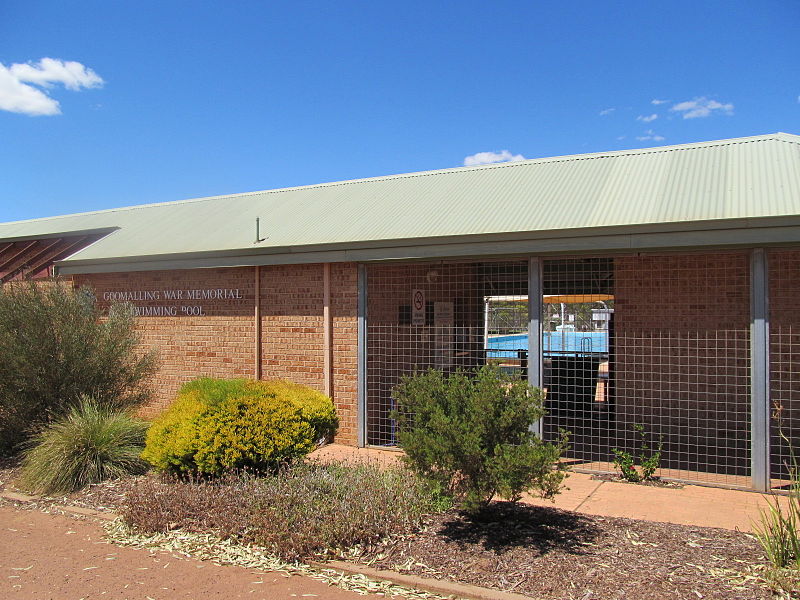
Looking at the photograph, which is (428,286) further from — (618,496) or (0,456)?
(0,456)

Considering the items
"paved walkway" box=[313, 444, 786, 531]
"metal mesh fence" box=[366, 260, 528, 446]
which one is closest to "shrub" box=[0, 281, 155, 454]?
"metal mesh fence" box=[366, 260, 528, 446]

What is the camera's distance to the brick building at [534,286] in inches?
294

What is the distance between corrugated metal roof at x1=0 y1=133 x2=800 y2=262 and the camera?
768cm

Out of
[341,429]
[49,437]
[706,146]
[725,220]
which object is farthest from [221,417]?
[706,146]

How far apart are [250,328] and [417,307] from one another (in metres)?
2.57

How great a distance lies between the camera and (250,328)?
10.3 m

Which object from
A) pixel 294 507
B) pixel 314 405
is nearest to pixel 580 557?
pixel 294 507

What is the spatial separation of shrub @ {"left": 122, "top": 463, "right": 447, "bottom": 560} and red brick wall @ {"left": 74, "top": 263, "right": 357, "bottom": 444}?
2989 mm

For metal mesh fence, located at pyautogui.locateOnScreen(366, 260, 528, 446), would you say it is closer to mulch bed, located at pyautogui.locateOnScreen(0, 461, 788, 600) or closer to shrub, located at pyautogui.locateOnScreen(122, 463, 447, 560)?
shrub, located at pyautogui.locateOnScreen(122, 463, 447, 560)

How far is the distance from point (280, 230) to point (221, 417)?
15.2 feet

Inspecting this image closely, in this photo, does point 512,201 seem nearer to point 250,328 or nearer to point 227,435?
point 250,328

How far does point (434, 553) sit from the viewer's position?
5.08 metres

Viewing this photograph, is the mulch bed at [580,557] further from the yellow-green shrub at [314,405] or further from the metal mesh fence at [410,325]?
the metal mesh fence at [410,325]

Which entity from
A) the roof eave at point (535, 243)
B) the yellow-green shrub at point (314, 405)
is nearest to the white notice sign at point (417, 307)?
the roof eave at point (535, 243)
